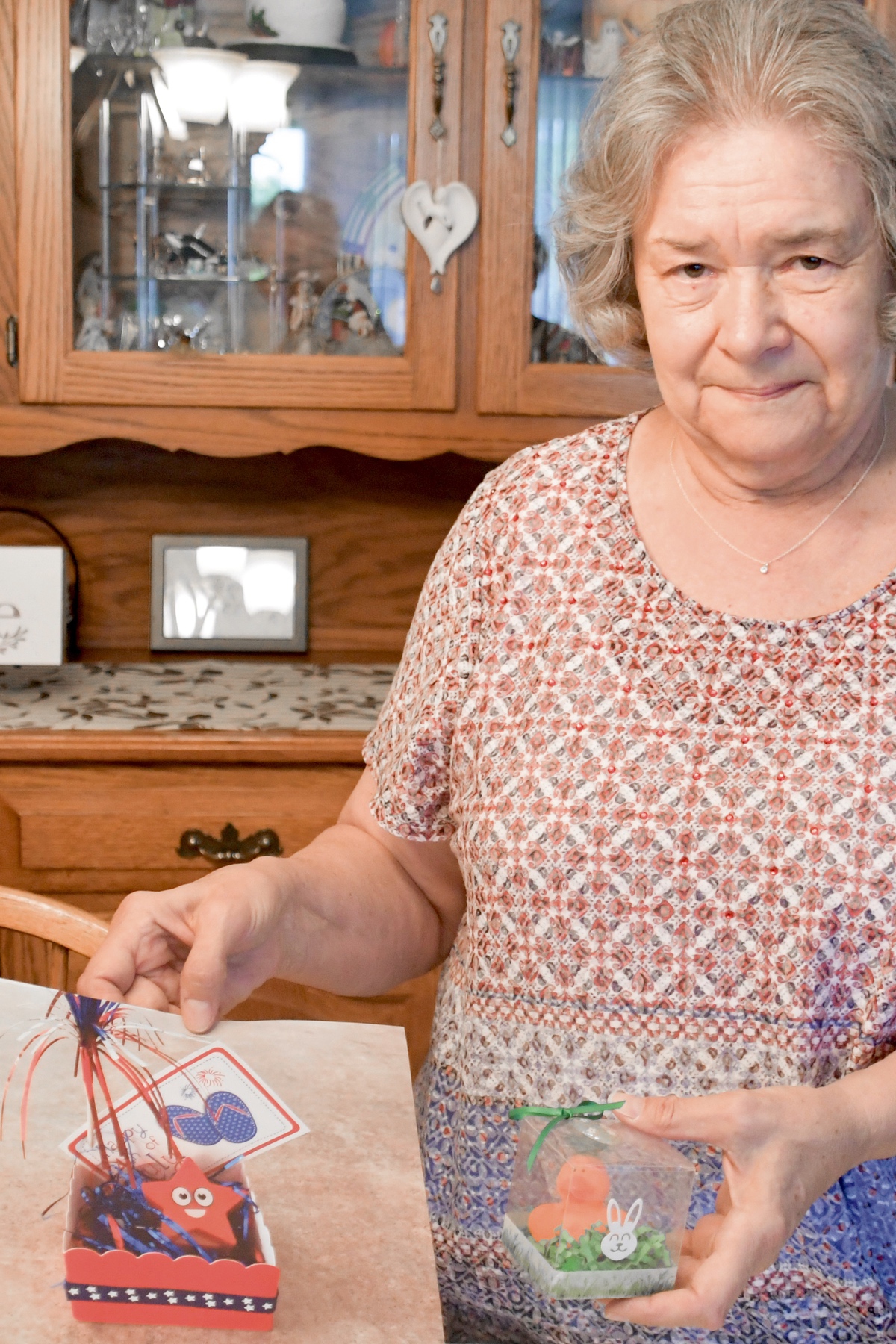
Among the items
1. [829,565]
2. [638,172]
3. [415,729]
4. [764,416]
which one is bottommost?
[415,729]

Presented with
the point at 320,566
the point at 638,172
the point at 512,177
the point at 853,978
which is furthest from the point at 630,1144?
the point at 320,566

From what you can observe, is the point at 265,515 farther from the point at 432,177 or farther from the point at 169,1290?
the point at 169,1290

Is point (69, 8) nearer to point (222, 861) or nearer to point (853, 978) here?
point (222, 861)

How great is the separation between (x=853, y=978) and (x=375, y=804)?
0.39 metres

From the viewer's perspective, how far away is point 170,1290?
23.7 inches

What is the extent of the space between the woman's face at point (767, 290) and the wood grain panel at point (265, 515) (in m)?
1.39

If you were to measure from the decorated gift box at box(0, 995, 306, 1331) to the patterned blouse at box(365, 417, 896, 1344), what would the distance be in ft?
0.99

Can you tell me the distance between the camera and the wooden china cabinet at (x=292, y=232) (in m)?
1.91

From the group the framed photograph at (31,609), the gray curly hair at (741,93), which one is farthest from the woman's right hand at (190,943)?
the framed photograph at (31,609)

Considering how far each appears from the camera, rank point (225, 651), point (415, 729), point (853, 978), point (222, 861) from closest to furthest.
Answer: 1. point (853, 978)
2. point (415, 729)
3. point (222, 861)
4. point (225, 651)

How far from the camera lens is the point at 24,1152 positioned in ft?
2.36

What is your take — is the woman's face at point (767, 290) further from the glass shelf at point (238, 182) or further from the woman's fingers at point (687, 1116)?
the glass shelf at point (238, 182)

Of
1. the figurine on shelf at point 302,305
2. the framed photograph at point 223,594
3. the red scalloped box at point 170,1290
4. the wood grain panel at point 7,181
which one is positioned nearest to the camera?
the red scalloped box at point 170,1290

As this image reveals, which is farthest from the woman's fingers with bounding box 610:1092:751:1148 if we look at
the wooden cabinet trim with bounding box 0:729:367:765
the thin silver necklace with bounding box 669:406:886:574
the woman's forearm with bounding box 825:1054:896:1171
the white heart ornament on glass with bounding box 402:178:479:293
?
the white heart ornament on glass with bounding box 402:178:479:293
